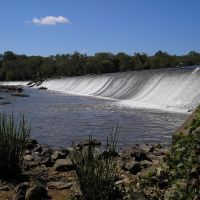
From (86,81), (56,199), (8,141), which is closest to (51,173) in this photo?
(8,141)

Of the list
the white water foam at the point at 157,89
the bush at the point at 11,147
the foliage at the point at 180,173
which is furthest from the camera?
the white water foam at the point at 157,89

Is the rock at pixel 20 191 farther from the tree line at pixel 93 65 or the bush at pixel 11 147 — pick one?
the tree line at pixel 93 65

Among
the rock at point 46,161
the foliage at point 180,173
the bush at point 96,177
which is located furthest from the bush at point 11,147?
the foliage at point 180,173

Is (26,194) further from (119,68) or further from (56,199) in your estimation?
(119,68)

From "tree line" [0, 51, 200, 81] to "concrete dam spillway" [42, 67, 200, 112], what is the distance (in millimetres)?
68471

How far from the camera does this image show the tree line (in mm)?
127938

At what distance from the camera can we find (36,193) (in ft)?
27.2

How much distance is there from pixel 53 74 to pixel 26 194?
5622 inches

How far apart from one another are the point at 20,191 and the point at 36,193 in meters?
0.29

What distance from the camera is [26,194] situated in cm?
823

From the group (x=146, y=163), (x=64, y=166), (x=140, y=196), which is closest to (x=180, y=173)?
(x=140, y=196)

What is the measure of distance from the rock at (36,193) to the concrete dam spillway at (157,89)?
21364 millimetres

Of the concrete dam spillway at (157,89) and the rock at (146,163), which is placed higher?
the concrete dam spillway at (157,89)

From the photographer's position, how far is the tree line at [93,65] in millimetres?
127938
